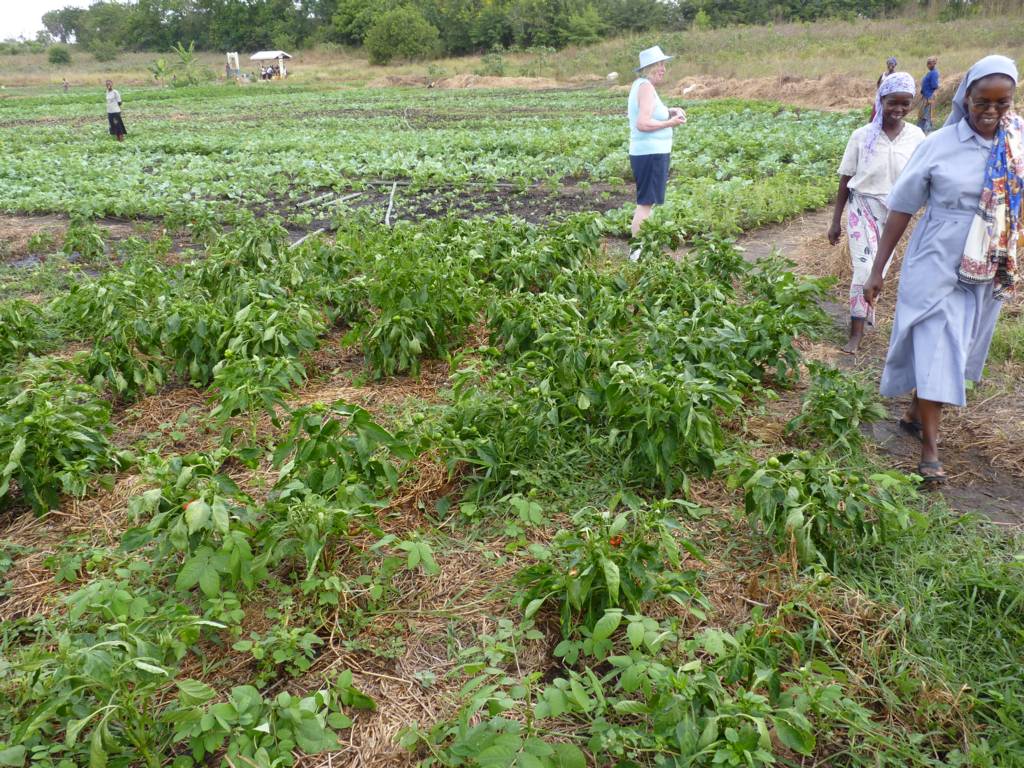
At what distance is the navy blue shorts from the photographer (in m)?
6.26

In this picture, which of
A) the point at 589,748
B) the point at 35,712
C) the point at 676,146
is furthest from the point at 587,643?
the point at 676,146

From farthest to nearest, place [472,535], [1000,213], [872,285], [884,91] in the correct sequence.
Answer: [884,91], [872,285], [1000,213], [472,535]

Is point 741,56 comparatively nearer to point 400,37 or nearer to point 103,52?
point 400,37

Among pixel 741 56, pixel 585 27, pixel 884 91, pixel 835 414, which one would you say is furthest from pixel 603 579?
pixel 585 27

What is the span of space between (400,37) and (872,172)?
5560 centimetres

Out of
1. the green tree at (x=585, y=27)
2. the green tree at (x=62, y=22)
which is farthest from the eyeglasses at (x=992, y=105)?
the green tree at (x=62, y=22)

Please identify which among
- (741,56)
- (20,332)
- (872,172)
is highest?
(741,56)

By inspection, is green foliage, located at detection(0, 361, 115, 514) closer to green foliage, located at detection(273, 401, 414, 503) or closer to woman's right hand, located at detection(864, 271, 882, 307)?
green foliage, located at detection(273, 401, 414, 503)

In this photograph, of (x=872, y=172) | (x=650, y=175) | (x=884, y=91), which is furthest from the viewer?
(x=650, y=175)

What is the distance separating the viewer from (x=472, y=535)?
2.99m

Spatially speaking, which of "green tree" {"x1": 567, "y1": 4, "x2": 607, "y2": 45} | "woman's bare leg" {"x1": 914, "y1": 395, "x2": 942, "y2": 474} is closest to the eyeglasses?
"woman's bare leg" {"x1": 914, "y1": 395, "x2": 942, "y2": 474}

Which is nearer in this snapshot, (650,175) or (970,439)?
(970,439)

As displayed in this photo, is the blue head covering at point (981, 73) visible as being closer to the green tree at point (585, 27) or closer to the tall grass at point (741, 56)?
the tall grass at point (741, 56)

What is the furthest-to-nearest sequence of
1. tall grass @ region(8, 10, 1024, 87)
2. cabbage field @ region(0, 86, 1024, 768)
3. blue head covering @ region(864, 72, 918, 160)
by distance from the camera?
tall grass @ region(8, 10, 1024, 87) → blue head covering @ region(864, 72, 918, 160) → cabbage field @ region(0, 86, 1024, 768)
